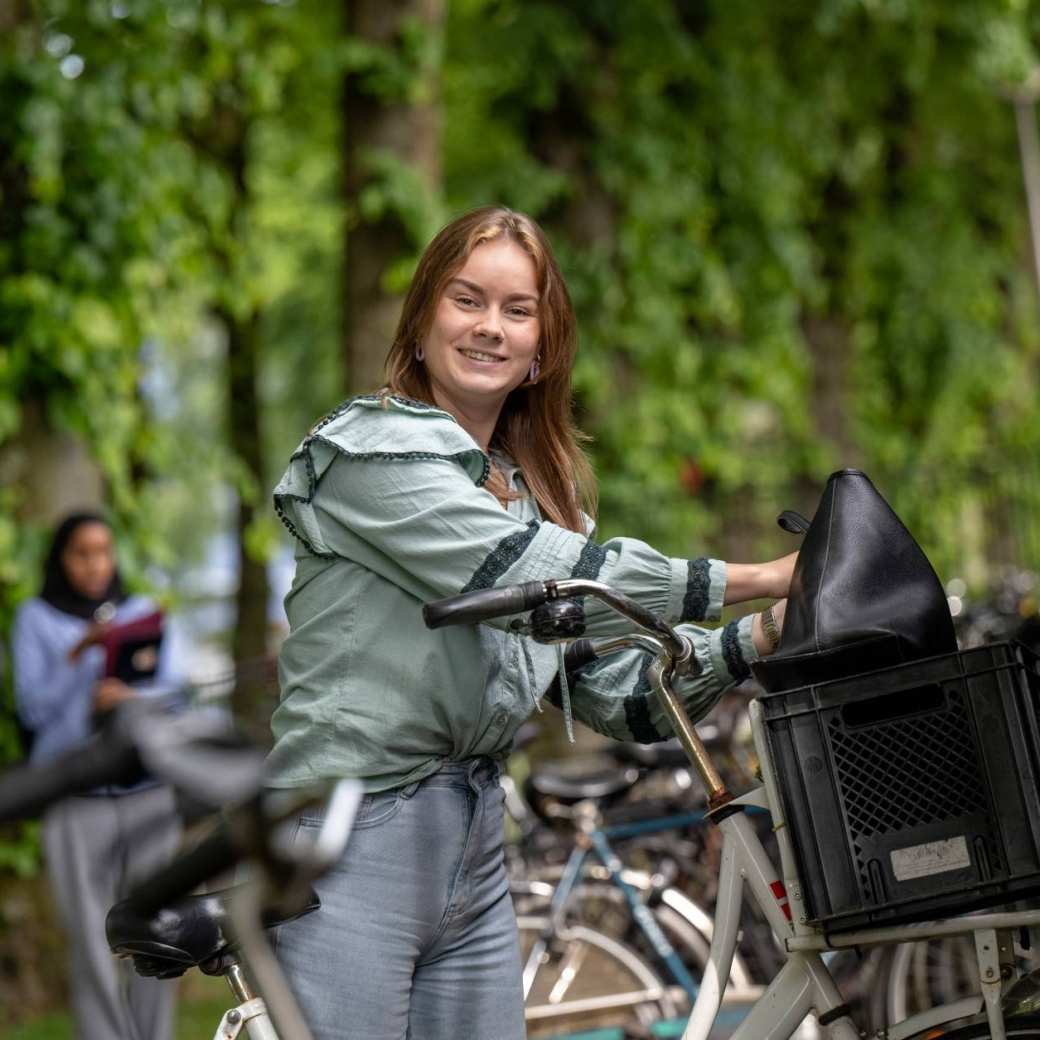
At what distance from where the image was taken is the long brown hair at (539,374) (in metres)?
2.85

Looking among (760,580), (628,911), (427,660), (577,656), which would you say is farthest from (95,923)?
(760,580)

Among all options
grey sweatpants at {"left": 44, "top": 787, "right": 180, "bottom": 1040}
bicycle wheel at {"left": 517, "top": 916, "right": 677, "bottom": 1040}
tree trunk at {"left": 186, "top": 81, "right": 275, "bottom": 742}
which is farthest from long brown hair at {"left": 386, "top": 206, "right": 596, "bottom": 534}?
tree trunk at {"left": 186, "top": 81, "right": 275, "bottom": 742}

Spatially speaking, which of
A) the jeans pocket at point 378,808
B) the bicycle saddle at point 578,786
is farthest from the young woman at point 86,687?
the jeans pocket at point 378,808

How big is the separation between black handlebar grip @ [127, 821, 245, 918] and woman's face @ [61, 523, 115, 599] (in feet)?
16.0

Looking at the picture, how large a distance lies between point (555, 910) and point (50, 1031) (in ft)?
9.11

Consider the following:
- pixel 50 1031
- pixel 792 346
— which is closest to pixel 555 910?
pixel 50 1031

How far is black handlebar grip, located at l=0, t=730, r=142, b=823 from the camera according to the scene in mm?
1359

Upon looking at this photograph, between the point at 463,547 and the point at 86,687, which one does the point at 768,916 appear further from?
the point at 86,687

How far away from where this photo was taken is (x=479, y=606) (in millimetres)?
2297

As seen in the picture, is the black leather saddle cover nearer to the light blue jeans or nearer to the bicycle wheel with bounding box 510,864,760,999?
the light blue jeans

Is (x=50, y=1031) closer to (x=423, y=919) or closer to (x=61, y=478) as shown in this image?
(x=61, y=478)

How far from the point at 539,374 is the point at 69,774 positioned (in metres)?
1.69

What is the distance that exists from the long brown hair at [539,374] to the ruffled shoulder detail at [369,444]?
0.60 ft

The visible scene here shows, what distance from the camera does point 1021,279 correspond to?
720 inches
